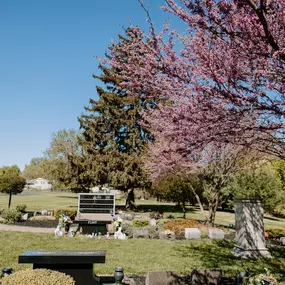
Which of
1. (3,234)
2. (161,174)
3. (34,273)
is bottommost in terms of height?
(3,234)

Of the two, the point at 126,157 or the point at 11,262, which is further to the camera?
the point at 126,157

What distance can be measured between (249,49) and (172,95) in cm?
185

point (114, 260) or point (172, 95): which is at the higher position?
point (172, 95)

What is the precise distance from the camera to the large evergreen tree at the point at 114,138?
32.8 metres

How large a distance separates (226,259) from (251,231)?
1.53 m

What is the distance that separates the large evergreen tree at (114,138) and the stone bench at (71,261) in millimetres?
25636

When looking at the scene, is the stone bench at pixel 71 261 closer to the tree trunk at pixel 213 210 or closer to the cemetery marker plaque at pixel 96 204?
the cemetery marker plaque at pixel 96 204

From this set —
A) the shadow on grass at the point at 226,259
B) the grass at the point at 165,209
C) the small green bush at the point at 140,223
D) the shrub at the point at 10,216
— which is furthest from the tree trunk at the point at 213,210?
the shrub at the point at 10,216

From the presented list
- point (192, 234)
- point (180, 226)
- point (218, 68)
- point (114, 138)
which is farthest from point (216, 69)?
point (114, 138)

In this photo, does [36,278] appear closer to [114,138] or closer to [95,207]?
[95,207]

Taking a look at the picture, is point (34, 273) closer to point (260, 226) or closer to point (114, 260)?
point (114, 260)

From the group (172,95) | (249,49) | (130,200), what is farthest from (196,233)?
(130,200)

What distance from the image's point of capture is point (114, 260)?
9820 millimetres

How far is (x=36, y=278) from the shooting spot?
4688 mm
